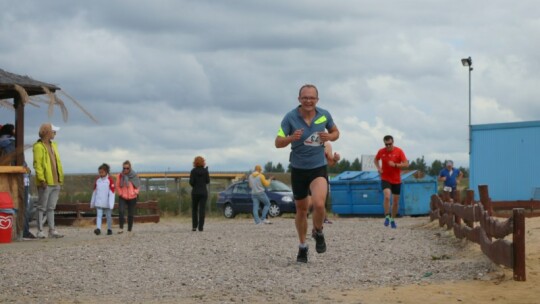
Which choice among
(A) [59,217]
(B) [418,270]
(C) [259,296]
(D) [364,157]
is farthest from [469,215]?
(D) [364,157]

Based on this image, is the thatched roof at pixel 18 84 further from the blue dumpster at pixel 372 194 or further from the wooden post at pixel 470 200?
the blue dumpster at pixel 372 194

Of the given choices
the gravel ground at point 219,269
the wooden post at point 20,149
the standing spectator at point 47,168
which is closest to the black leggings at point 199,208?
the standing spectator at point 47,168

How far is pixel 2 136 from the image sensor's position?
17.2 meters

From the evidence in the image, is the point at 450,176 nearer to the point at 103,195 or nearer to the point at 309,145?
the point at 103,195

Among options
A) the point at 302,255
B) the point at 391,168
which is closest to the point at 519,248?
the point at 302,255

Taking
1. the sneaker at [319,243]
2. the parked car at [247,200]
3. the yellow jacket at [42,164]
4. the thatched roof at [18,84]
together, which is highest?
the thatched roof at [18,84]

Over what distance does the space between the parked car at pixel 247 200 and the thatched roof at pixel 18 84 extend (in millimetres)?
17607

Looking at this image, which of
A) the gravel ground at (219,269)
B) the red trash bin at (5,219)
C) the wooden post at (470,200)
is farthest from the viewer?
the red trash bin at (5,219)

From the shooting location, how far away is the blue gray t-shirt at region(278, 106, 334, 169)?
36.2 feet

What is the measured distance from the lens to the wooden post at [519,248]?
898 cm

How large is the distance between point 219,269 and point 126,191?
10.1 meters

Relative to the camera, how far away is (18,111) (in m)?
16.9

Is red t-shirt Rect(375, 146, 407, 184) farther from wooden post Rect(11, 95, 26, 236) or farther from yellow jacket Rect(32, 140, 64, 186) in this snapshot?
wooden post Rect(11, 95, 26, 236)

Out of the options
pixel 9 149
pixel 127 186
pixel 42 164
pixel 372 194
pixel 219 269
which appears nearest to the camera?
pixel 219 269
